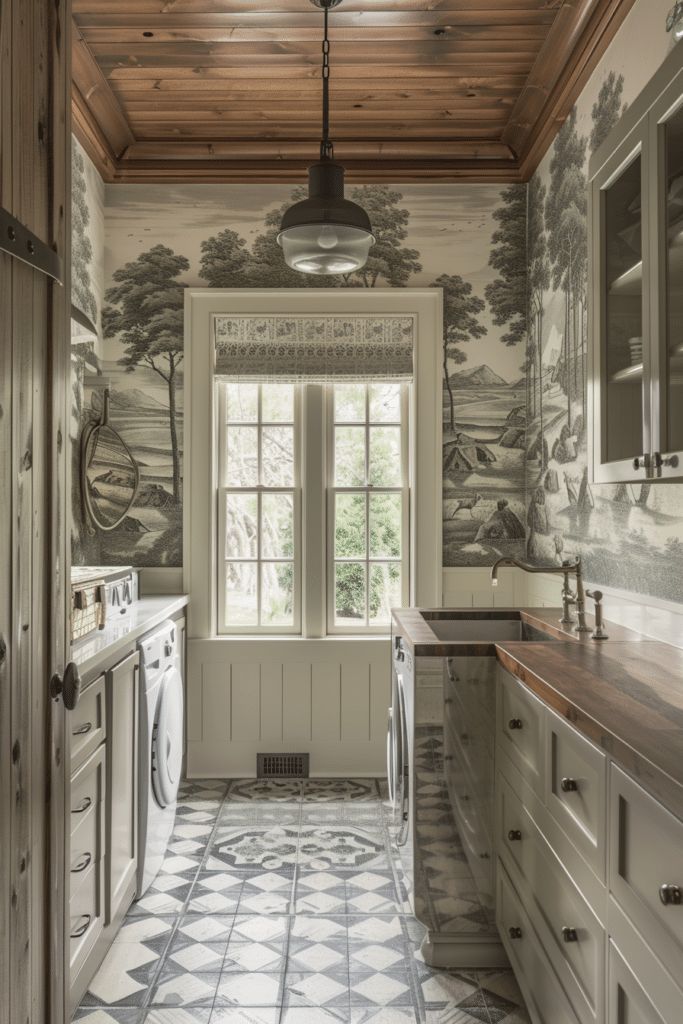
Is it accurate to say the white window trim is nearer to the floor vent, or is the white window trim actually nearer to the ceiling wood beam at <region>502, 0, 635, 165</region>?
the floor vent

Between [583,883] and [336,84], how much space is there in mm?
3182

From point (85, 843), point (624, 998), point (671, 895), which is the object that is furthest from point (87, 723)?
point (671, 895)

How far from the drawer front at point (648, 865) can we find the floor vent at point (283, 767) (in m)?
2.76

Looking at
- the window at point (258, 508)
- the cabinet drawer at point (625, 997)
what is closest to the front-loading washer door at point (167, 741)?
the window at point (258, 508)

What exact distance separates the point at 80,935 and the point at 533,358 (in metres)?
3.03

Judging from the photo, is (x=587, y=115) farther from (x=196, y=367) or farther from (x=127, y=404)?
(x=127, y=404)

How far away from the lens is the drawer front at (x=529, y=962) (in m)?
1.71

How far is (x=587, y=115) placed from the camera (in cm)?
312

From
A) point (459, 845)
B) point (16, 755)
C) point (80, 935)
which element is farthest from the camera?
point (459, 845)

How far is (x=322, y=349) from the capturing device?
4.03 m

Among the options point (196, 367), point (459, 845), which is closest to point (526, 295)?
point (196, 367)

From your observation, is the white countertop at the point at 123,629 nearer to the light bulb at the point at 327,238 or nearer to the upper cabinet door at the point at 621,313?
the light bulb at the point at 327,238

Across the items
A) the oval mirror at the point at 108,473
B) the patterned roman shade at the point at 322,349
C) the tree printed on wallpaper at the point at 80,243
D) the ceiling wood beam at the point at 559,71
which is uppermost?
the ceiling wood beam at the point at 559,71

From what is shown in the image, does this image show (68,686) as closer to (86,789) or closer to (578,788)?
(86,789)
